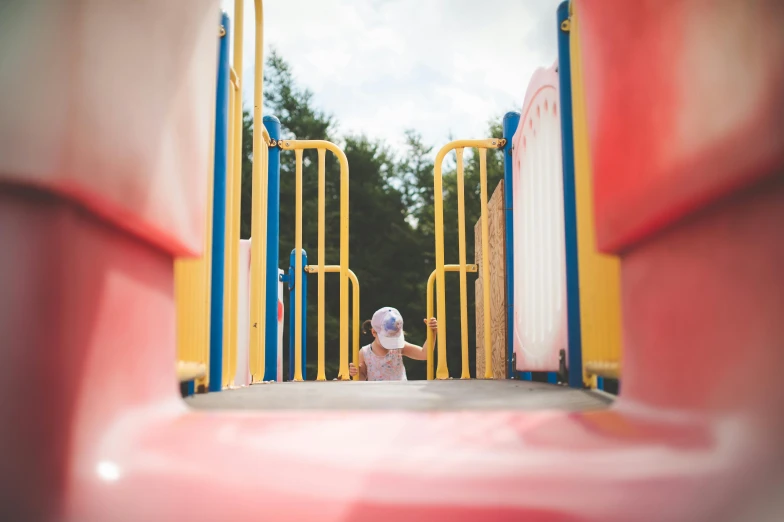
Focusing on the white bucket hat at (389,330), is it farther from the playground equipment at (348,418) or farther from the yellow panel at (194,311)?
the playground equipment at (348,418)

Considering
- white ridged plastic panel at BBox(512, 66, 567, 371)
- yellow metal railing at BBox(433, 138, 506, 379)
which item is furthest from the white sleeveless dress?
white ridged plastic panel at BBox(512, 66, 567, 371)

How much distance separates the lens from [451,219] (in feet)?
37.8

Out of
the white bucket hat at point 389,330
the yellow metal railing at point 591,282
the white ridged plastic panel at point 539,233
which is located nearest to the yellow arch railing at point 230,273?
the yellow metal railing at point 591,282

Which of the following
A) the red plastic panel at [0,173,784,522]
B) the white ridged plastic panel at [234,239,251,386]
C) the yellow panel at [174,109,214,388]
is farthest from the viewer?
the white ridged plastic panel at [234,239,251,386]

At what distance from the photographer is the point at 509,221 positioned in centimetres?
317

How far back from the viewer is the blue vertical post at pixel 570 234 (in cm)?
181

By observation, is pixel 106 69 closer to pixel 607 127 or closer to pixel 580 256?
pixel 607 127

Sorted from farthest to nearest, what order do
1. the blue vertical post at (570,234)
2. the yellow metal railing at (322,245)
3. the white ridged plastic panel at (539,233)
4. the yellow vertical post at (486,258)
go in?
the yellow metal railing at (322,245) → the yellow vertical post at (486,258) → the white ridged plastic panel at (539,233) → the blue vertical post at (570,234)

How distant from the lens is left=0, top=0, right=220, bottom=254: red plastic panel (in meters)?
0.67

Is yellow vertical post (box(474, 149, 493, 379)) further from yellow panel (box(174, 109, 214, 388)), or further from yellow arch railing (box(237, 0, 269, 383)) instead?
yellow panel (box(174, 109, 214, 388))

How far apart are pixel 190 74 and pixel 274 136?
248 cm

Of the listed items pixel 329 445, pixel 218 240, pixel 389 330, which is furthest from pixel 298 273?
pixel 329 445

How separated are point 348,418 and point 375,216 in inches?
449

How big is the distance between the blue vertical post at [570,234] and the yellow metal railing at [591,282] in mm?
47
